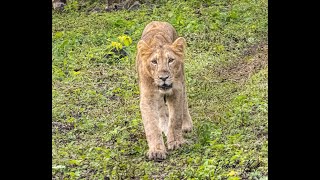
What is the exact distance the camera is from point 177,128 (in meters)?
8.53

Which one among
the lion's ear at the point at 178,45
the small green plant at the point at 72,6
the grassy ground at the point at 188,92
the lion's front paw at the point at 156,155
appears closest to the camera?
the grassy ground at the point at 188,92

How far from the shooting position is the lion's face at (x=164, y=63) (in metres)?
8.21

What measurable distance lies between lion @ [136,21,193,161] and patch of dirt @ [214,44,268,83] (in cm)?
306

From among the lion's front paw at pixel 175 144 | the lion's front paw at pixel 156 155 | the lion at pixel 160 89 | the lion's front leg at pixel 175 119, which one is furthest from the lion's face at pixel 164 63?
the lion's front paw at pixel 156 155

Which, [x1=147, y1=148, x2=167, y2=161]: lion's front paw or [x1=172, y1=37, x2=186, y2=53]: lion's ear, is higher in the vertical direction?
[x1=172, y1=37, x2=186, y2=53]: lion's ear

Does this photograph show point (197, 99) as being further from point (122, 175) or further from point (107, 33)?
point (107, 33)

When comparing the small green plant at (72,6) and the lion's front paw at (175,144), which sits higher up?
the lion's front paw at (175,144)

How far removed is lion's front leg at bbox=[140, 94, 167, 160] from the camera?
8.10 m

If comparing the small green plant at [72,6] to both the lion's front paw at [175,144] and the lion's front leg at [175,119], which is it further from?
the lion's front paw at [175,144]

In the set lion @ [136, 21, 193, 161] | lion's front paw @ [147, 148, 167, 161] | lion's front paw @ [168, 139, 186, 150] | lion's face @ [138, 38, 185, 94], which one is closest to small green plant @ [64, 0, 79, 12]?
lion @ [136, 21, 193, 161]

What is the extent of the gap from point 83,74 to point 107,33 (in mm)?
2747

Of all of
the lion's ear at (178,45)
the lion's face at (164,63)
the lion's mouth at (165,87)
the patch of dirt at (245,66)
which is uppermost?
the lion's ear at (178,45)

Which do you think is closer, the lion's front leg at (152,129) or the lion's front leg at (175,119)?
the lion's front leg at (152,129)

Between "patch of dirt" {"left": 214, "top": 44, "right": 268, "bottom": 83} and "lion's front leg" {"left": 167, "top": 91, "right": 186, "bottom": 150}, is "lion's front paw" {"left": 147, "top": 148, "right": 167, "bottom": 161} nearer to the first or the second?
"lion's front leg" {"left": 167, "top": 91, "right": 186, "bottom": 150}
